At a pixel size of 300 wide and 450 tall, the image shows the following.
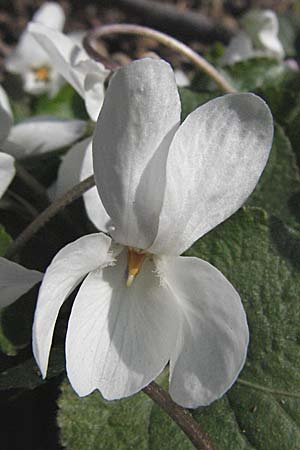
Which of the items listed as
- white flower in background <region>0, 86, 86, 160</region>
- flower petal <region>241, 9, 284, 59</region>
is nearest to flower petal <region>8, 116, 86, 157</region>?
white flower in background <region>0, 86, 86, 160</region>

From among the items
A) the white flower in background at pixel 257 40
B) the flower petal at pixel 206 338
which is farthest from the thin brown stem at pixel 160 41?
the flower petal at pixel 206 338

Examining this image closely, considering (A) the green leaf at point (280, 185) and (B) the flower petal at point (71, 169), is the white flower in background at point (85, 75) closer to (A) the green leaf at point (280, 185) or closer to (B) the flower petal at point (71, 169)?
(B) the flower petal at point (71, 169)

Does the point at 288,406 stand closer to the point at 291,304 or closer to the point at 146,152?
the point at 291,304

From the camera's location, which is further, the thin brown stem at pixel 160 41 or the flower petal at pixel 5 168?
the thin brown stem at pixel 160 41

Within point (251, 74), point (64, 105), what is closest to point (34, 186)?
point (251, 74)

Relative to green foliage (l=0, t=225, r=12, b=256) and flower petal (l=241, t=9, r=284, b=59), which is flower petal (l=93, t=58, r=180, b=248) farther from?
flower petal (l=241, t=9, r=284, b=59)
